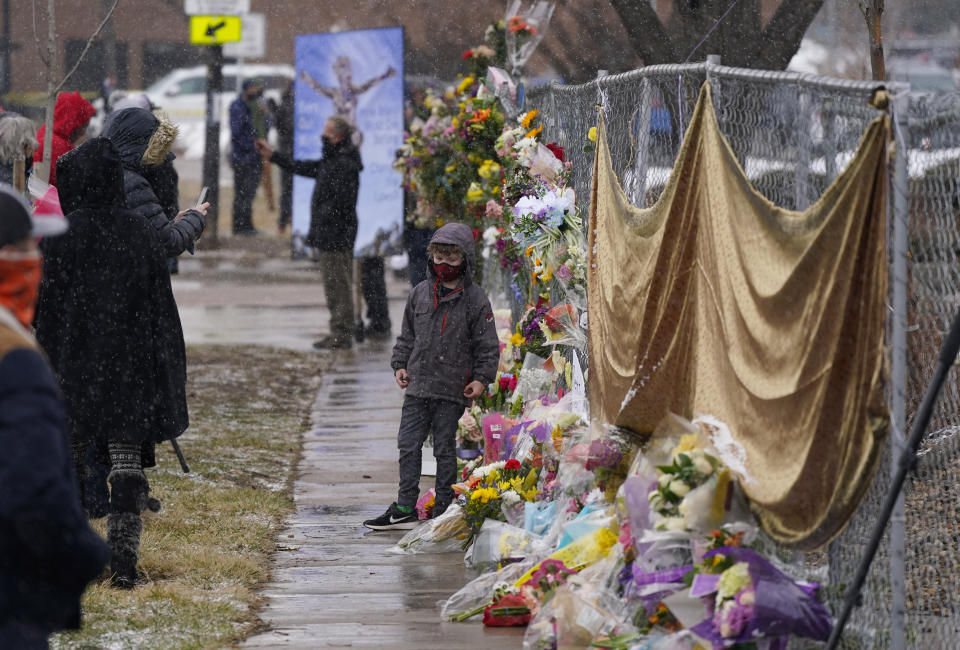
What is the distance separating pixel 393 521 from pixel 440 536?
22.0 inches

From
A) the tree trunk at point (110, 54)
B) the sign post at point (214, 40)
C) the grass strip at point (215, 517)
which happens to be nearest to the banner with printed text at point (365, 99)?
the grass strip at point (215, 517)

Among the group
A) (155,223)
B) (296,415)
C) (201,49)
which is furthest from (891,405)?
(201,49)

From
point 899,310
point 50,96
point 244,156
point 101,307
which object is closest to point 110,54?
point 244,156

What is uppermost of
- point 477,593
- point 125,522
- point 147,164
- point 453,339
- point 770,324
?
point 147,164

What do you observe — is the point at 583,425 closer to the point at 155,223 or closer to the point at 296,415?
the point at 155,223

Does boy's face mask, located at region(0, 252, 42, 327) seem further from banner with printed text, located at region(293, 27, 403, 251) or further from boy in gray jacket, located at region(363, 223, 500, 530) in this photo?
banner with printed text, located at region(293, 27, 403, 251)

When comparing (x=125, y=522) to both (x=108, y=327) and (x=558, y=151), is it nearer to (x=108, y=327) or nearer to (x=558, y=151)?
(x=108, y=327)

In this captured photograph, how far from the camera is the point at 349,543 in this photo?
6.86 m

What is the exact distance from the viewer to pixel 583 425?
6.34 meters

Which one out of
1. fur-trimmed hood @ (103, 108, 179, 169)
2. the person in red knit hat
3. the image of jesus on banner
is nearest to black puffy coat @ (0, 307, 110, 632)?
fur-trimmed hood @ (103, 108, 179, 169)

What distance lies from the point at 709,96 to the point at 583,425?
194 centimetres

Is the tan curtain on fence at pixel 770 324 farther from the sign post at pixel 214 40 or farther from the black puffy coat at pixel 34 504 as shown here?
the sign post at pixel 214 40

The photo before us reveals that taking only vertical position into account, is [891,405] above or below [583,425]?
above

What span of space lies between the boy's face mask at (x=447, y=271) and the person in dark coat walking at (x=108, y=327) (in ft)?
5.61
